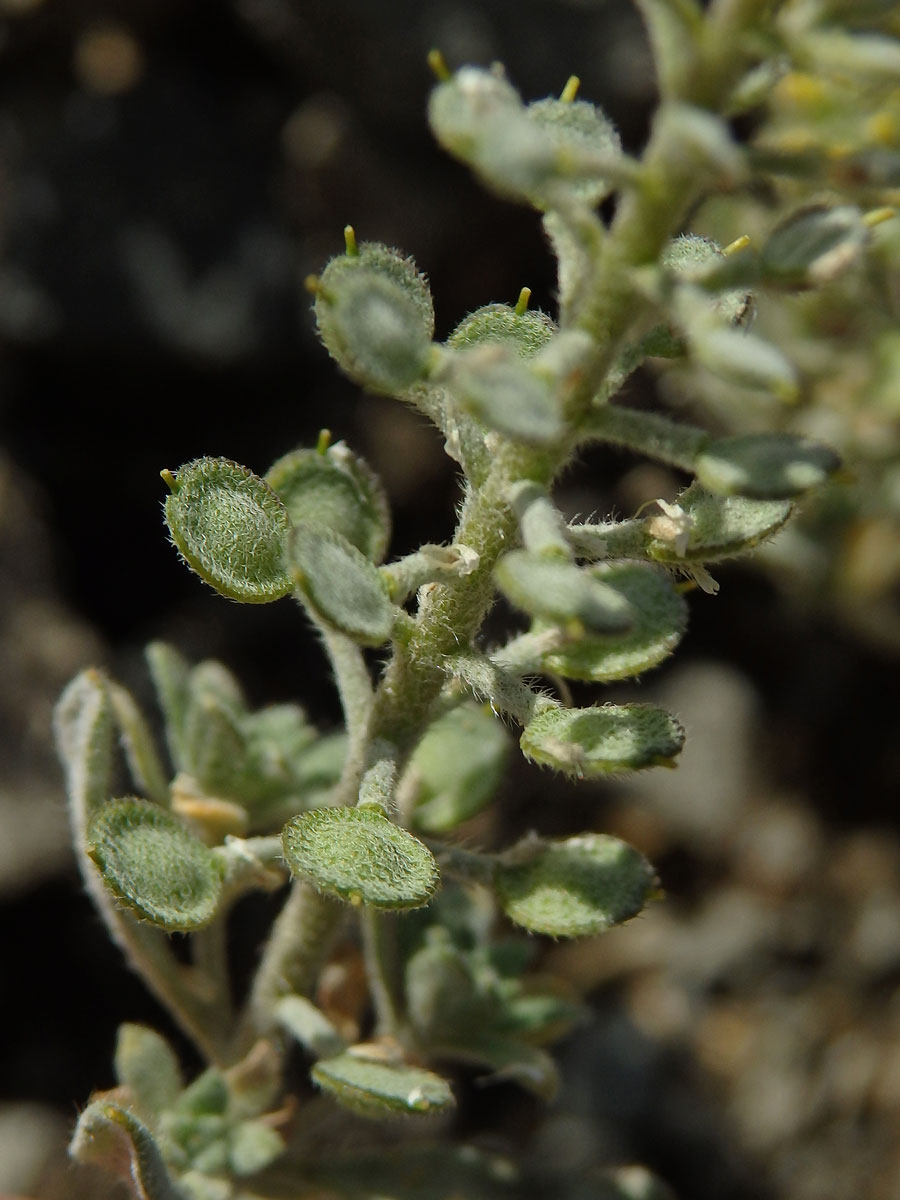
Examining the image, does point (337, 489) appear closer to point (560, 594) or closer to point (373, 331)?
point (373, 331)

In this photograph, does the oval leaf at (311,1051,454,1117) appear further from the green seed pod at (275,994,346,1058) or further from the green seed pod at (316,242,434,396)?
the green seed pod at (316,242,434,396)

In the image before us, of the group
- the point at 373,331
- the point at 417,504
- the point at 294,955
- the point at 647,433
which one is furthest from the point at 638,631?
the point at 417,504

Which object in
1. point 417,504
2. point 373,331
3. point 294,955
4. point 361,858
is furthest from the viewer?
point 417,504

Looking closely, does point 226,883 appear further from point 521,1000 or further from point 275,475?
point 521,1000

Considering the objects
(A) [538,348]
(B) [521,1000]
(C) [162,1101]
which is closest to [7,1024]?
A: (C) [162,1101]

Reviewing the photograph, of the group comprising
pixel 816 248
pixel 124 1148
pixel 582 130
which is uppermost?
pixel 582 130
